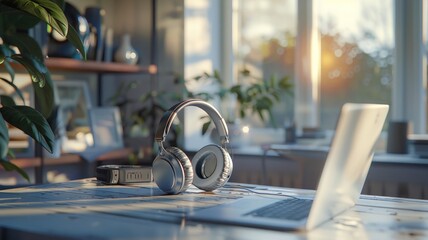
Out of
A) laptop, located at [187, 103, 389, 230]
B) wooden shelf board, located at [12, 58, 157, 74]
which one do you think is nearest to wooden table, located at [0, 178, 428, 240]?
laptop, located at [187, 103, 389, 230]

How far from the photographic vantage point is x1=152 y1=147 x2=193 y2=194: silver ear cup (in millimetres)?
→ 1525

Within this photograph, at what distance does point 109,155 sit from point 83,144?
17 centimetres

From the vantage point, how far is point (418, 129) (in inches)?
113

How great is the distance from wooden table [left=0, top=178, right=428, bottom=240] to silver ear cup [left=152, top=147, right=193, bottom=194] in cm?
3

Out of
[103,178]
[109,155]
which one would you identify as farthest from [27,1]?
[109,155]

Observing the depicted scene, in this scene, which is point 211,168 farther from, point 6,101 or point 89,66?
point 89,66

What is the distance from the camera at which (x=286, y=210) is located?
129 cm

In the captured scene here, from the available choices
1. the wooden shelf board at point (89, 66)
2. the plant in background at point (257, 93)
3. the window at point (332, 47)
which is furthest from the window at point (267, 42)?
the wooden shelf board at point (89, 66)

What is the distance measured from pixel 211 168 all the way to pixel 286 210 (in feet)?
1.33

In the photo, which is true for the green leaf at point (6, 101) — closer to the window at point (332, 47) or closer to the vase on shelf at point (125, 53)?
the vase on shelf at point (125, 53)

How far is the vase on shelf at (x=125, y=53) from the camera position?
313 centimetres

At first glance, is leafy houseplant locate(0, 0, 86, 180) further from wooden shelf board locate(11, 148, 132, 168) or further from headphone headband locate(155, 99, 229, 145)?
wooden shelf board locate(11, 148, 132, 168)

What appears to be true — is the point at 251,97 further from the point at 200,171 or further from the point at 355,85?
the point at 200,171

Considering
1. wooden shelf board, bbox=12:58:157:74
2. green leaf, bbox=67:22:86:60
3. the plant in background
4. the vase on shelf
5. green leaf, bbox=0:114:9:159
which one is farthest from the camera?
the vase on shelf
